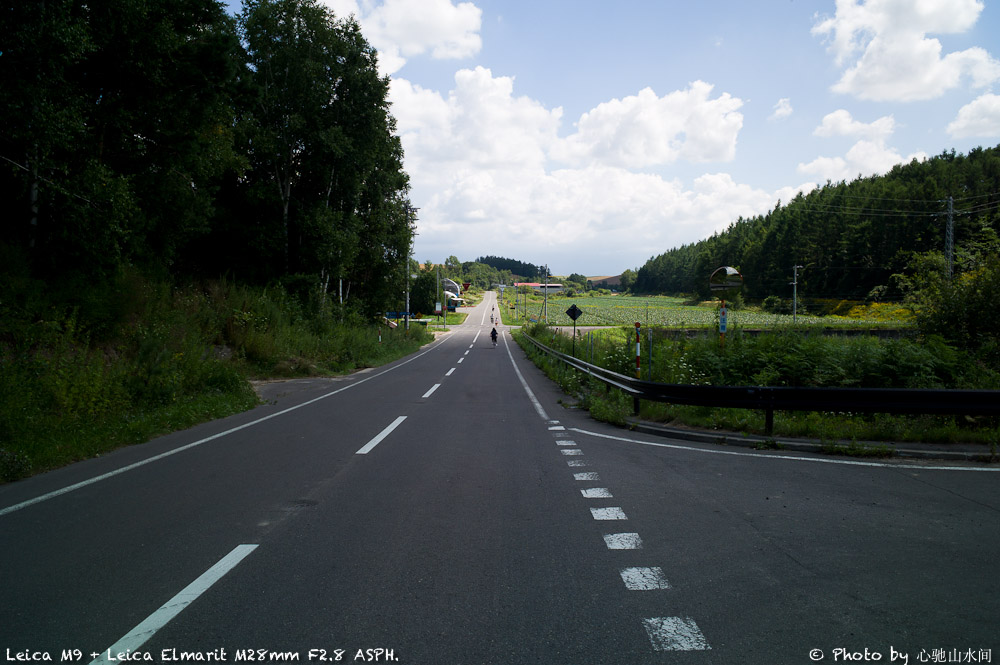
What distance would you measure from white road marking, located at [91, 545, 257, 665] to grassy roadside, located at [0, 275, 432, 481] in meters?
4.34

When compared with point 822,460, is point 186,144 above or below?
above

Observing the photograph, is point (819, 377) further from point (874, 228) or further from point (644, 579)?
point (874, 228)

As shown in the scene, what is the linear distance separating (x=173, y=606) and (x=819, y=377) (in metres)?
11.6

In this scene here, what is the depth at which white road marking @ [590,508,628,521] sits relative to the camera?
15.3 feet

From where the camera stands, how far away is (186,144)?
15453mm

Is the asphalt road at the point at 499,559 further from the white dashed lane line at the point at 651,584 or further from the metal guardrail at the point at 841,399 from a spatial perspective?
the metal guardrail at the point at 841,399

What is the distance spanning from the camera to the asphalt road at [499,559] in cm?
274

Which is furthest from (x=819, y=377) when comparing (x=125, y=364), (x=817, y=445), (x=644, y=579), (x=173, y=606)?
(x=125, y=364)

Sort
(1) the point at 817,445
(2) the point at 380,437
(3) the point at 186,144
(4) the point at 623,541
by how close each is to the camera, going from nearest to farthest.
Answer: (4) the point at 623,541 → (1) the point at 817,445 → (2) the point at 380,437 → (3) the point at 186,144

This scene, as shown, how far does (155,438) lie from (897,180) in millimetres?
98787

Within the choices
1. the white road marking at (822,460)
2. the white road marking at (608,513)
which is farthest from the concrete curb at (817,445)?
the white road marking at (608,513)

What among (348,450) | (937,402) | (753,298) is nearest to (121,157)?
(348,450)

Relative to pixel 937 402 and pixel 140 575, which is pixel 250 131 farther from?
pixel 937 402

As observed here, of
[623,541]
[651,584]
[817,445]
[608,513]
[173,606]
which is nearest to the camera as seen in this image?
[173,606]
